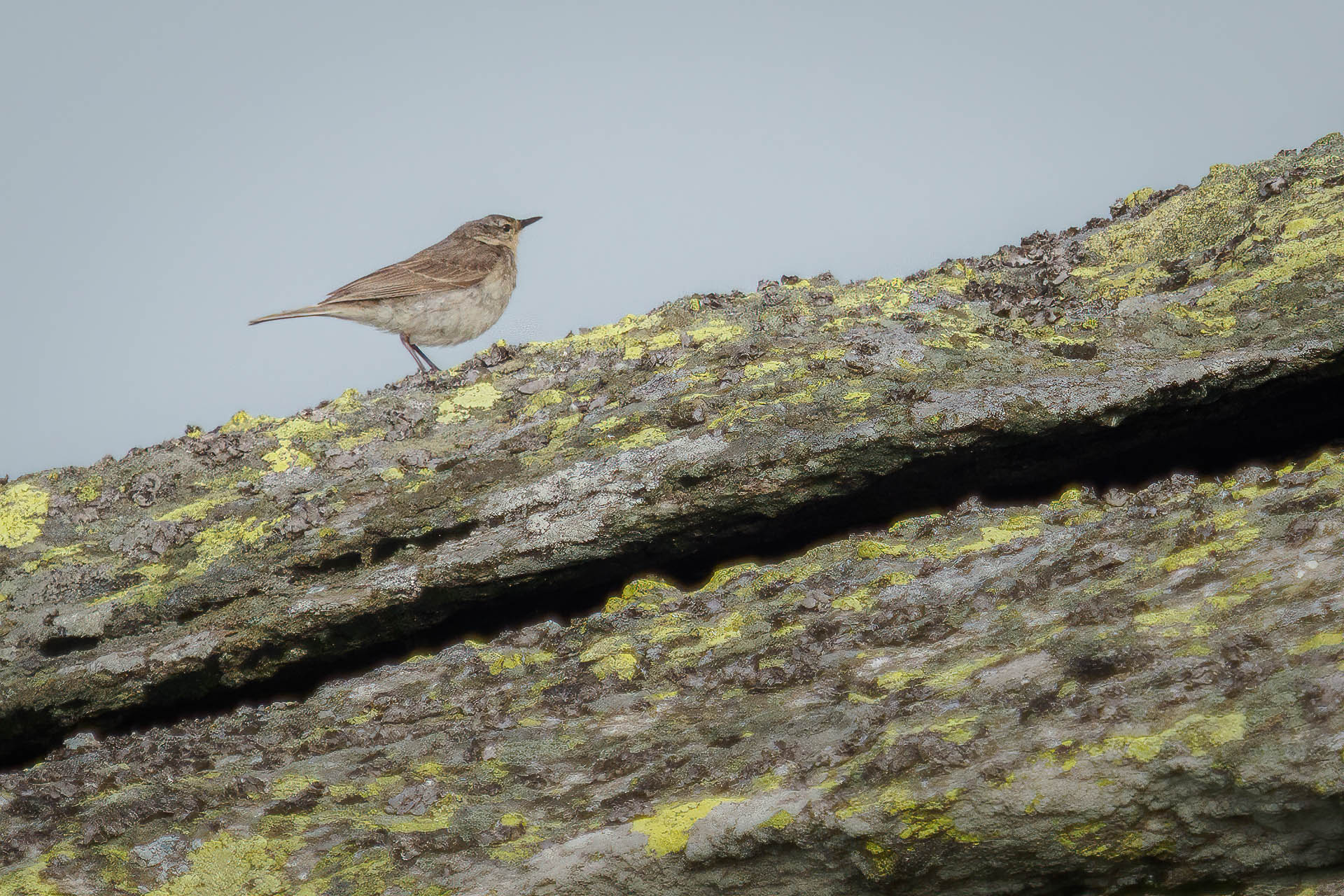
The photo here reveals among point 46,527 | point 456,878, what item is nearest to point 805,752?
point 456,878

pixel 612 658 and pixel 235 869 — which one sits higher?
pixel 612 658

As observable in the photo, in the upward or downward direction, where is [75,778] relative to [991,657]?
upward

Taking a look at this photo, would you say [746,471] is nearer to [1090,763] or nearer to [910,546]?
[910,546]

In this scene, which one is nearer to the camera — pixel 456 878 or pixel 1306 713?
pixel 1306 713

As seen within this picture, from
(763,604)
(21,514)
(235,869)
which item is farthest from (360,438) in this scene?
(235,869)

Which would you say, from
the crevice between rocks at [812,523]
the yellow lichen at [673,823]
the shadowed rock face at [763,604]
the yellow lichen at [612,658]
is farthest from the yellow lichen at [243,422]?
the yellow lichen at [673,823]

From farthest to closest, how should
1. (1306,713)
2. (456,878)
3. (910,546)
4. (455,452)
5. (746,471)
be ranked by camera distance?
1. (455,452)
2. (746,471)
3. (910,546)
4. (456,878)
5. (1306,713)

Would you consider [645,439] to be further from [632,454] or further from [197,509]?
[197,509]

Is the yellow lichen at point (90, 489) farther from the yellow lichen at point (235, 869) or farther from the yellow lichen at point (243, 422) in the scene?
the yellow lichen at point (235, 869)
